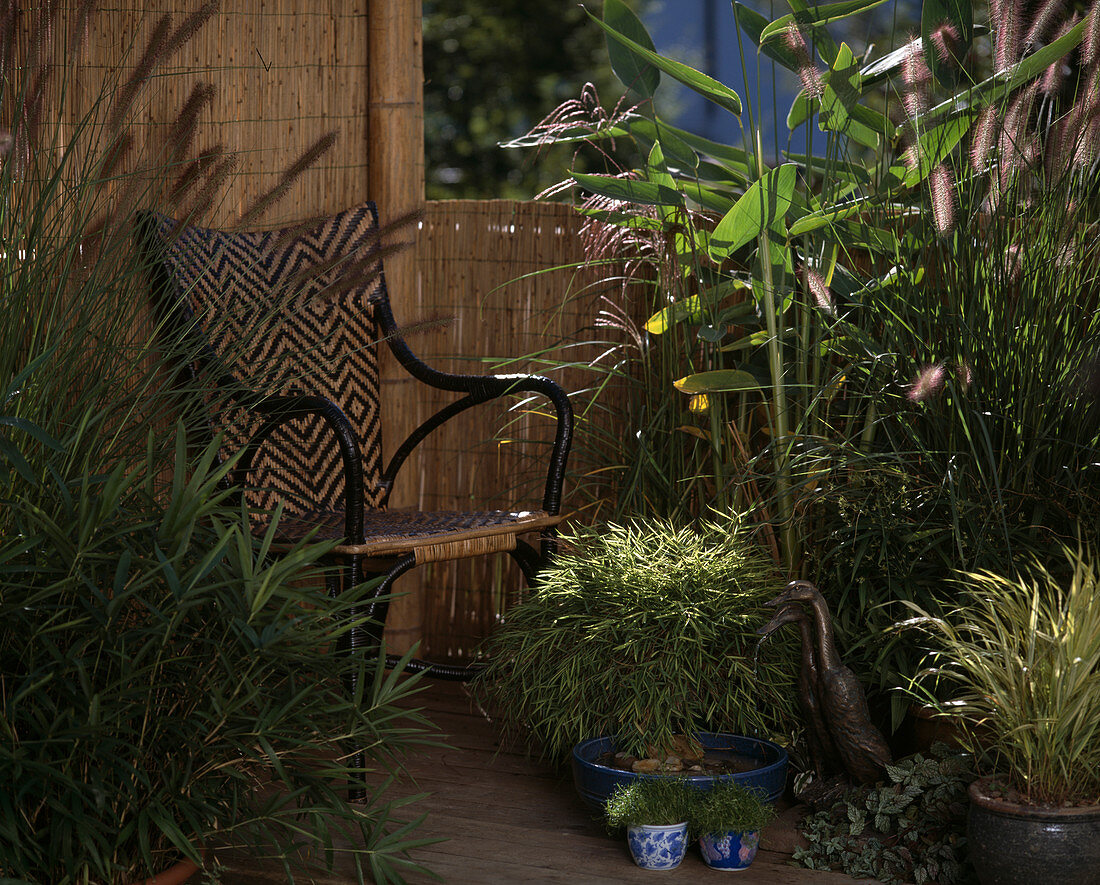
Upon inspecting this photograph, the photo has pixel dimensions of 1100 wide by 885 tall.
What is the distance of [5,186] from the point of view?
5.49 ft

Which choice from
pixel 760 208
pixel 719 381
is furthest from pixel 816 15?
pixel 719 381

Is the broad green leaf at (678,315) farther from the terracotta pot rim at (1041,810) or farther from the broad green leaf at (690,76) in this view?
the terracotta pot rim at (1041,810)

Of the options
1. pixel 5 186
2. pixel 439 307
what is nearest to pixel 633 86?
pixel 439 307

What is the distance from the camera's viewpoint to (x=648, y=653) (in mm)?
2271

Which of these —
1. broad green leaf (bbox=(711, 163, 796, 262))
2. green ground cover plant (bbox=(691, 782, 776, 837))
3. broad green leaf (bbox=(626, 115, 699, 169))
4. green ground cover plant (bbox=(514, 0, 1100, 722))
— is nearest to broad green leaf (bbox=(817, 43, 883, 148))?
green ground cover plant (bbox=(514, 0, 1100, 722))

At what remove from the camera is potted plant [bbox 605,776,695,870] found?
2.02m

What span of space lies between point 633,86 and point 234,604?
169 cm

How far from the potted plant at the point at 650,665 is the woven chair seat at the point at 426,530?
20 centimetres

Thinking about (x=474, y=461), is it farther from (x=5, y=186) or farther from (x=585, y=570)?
(x=5, y=186)

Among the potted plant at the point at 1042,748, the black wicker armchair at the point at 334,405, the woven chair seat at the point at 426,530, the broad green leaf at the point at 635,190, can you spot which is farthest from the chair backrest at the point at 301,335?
the potted plant at the point at 1042,748

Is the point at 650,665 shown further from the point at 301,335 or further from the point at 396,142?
the point at 396,142

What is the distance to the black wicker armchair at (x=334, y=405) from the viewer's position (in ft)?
7.59

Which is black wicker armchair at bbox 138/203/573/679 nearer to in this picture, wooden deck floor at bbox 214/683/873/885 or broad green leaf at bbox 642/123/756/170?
wooden deck floor at bbox 214/683/873/885

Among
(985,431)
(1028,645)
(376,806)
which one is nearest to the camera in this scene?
(1028,645)
